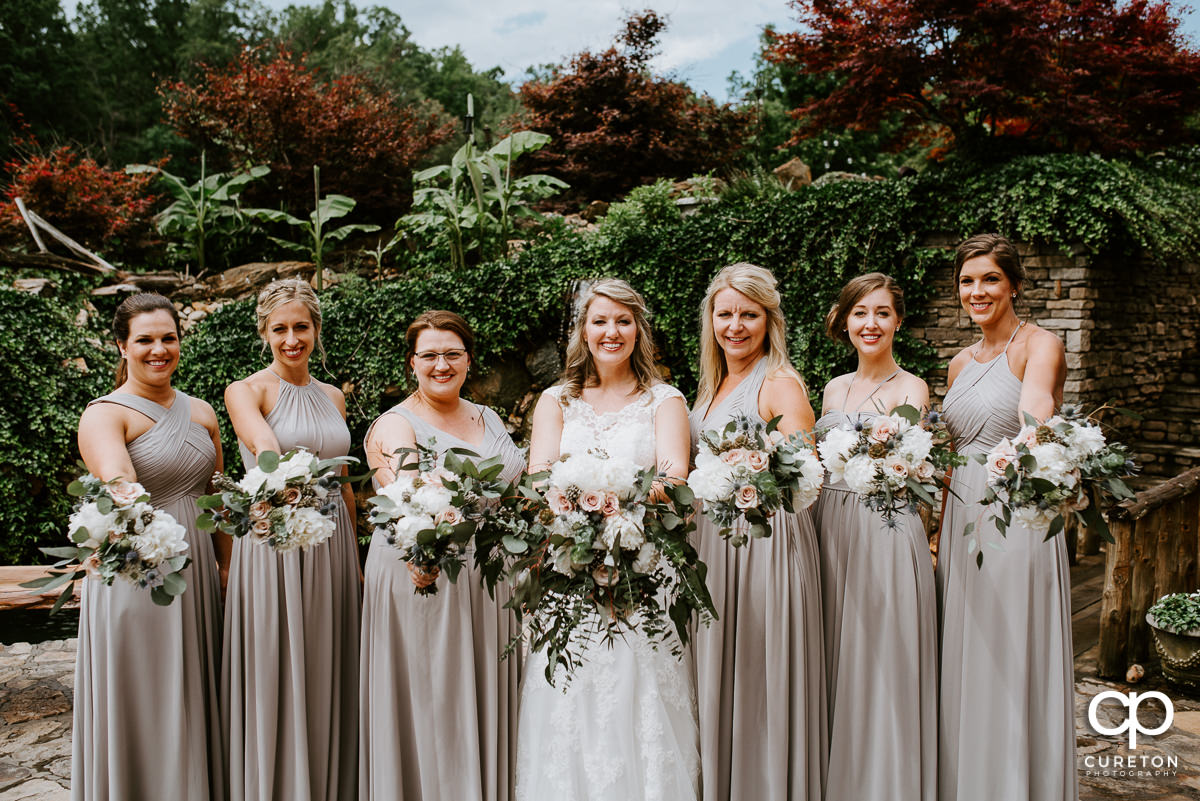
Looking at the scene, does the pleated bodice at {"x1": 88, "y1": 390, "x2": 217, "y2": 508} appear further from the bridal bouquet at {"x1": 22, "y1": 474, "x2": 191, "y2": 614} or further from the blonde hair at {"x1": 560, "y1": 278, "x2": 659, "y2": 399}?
the blonde hair at {"x1": 560, "y1": 278, "x2": 659, "y2": 399}

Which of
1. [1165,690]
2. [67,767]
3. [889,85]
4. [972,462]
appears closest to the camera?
[972,462]

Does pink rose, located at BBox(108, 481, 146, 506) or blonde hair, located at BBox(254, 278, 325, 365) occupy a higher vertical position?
blonde hair, located at BBox(254, 278, 325, 365)

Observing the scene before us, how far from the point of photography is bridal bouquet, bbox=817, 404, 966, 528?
8.98 ft

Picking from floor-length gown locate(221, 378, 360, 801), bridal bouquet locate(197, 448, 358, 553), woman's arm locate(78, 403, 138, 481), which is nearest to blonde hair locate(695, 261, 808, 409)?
bridal bouquet locate(197, 448, 358, 553)

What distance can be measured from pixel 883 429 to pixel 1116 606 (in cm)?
363

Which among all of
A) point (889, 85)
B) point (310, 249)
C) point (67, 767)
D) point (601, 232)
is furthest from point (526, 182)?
point (67, 767)

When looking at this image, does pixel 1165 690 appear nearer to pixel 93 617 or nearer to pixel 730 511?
pixel 730 511

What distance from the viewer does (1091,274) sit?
733 centimetres

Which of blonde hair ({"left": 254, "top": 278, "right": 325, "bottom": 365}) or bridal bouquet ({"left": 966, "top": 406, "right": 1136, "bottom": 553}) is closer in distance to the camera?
bridal bouquet ({"left": 966, "top": 406, "right": 1136, "bottom": 553})

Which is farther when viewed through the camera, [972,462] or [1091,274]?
[1091,274]

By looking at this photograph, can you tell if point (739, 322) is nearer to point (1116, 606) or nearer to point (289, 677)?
point (289, 677)

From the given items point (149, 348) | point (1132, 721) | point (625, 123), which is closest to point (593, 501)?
point (149, 348)

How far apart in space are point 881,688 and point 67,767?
4.08m

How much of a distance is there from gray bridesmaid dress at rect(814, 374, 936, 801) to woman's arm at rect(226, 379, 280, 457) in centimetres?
244
